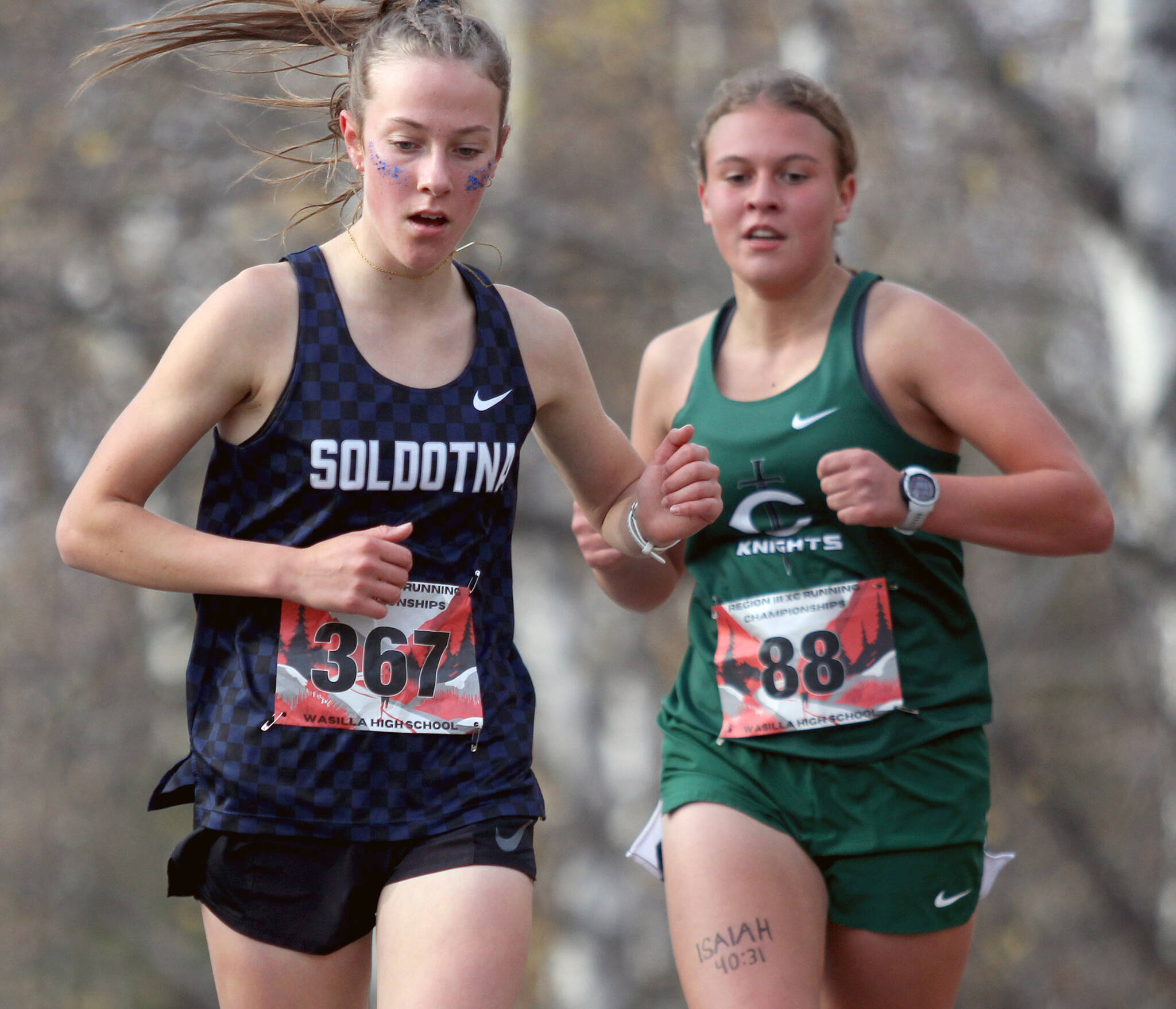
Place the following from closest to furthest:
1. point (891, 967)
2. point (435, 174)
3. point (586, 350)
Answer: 1. point (435, 174)
2. point (891, 967)
3. point (586, 350)

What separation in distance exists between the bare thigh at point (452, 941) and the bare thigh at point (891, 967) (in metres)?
0.87

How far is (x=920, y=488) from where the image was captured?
2.92 meters

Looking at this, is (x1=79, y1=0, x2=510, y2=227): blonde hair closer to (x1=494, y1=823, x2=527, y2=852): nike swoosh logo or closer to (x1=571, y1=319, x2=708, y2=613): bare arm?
(x1=571, y1=319, x2=708, y2=613): bare arm

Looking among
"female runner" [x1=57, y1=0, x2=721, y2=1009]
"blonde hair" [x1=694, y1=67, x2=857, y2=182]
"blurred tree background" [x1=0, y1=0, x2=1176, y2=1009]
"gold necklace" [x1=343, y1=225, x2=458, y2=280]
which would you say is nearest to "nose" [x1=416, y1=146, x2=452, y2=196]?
"female runner" [x1=57, y1=0, x2=721, y2=1009]

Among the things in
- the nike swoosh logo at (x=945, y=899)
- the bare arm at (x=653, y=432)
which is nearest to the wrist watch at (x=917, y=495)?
the bare arm at (x=653, y=432)

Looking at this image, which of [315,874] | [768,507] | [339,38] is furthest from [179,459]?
[768,507]

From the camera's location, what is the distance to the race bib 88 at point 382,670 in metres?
2.51

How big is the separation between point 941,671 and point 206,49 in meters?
2.07

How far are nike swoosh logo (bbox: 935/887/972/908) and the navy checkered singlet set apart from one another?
962mm

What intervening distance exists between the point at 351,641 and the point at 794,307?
137 centimetres

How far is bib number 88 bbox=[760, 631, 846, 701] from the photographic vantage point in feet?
10.0

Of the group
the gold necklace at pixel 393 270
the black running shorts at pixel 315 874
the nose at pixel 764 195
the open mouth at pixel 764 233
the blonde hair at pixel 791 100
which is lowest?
the black running shorts at pixel 315 874

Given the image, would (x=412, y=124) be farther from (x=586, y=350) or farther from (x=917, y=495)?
(x=586, y=350)

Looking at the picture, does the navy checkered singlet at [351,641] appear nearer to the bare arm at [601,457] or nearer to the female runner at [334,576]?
the female runner at [334,576]
